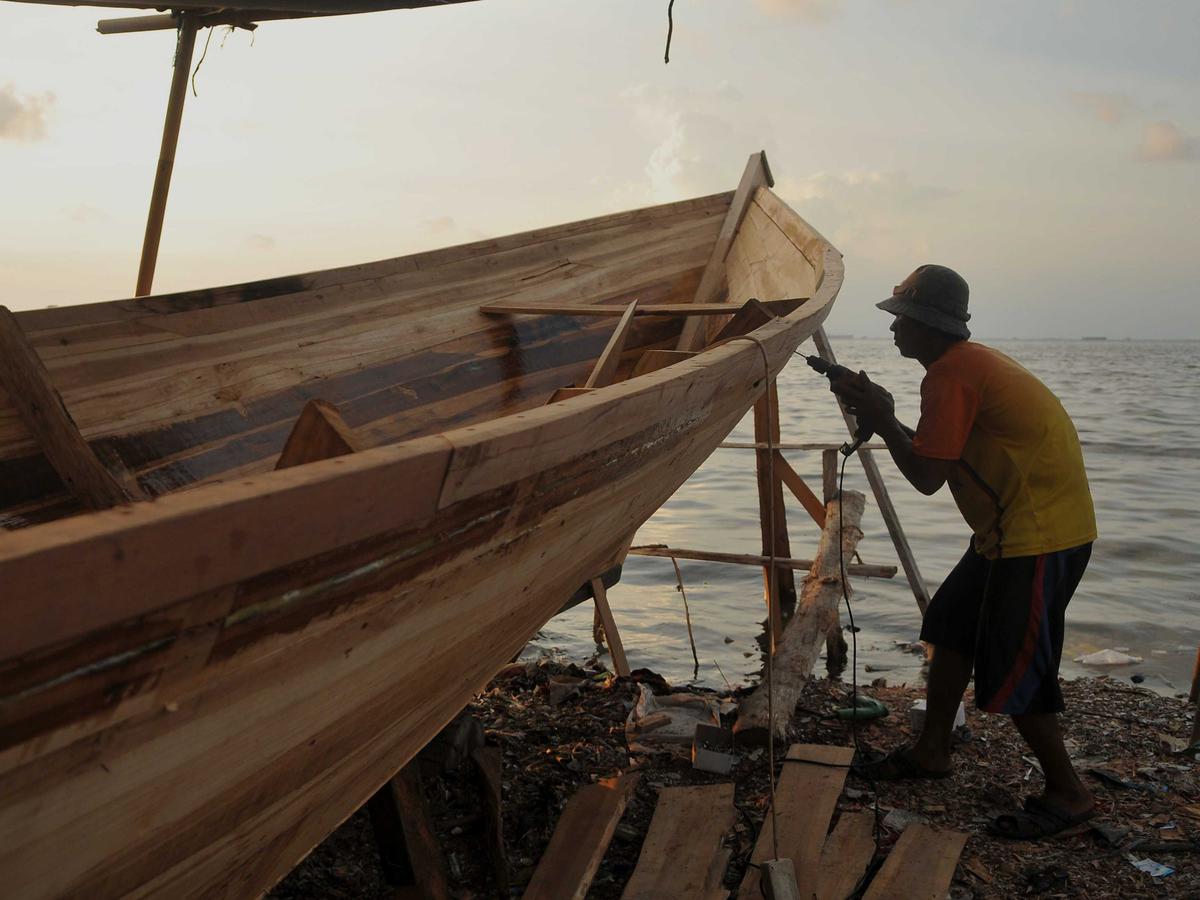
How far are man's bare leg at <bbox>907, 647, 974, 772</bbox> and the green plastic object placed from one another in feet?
2.53

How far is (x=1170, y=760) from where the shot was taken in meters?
4.43

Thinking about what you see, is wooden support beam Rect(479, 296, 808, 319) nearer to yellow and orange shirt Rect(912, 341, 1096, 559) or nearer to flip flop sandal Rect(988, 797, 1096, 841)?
yellow and orange shirt Rect(912, 341, 1096, 559)

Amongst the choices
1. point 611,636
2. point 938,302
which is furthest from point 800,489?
point 938,302

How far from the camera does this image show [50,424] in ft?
8.80

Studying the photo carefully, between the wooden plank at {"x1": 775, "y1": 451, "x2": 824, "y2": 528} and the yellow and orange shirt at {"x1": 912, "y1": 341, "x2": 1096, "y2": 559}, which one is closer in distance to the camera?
the yellow and orange shirt at {"x1": 912, "y1": 341, "x2": 1096, "y2": 559}

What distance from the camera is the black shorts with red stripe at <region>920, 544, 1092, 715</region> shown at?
11.9 ft

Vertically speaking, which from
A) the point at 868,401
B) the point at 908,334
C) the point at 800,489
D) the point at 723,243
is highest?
the point at 723,243

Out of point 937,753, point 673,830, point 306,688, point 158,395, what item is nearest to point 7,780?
point 306,688

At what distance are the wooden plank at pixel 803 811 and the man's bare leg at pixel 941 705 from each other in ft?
Answer: 0.96

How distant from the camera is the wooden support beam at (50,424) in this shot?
2643 mm

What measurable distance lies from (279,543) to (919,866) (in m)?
2.80

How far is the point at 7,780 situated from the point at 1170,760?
180 inches

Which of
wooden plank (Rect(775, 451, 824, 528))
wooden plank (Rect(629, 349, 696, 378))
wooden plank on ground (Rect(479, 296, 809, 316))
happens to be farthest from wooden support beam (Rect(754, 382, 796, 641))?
wooden plank (Rect(629, 349, 696, 378))

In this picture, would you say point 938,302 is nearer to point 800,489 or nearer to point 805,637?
point 805,637
